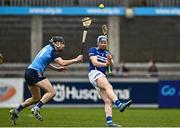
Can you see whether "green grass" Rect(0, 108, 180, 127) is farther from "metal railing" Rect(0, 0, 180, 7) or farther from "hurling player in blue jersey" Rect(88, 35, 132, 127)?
"metal railing" Rect(0, 0, 180, 7)

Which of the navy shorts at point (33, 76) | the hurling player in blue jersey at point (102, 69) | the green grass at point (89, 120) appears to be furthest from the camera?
the green grass at point (89, 120)

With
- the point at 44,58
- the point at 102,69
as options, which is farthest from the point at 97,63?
the point at 44,58

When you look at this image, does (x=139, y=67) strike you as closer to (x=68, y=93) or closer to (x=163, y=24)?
(x=163, y=24)

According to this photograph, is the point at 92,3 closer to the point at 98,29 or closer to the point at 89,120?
the point at 98,29

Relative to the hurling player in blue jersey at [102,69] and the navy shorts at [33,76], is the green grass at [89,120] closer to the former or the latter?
the hurling player in blue jersey at [102,69]

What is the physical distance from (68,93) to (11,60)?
9.23 m

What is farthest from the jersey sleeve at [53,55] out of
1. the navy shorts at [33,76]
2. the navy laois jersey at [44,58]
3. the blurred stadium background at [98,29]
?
the blurred stadium background at [98,29]

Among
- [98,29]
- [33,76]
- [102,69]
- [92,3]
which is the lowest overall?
[98,29]

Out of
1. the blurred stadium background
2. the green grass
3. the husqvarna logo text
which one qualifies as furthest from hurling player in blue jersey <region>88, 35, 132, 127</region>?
the blurred stadium background

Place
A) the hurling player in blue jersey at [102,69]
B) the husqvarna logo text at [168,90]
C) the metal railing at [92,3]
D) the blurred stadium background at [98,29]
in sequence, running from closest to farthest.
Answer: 1. the hurling player in blue jersey at [102,69]
2. the husqvarna logo text at [168,90]
3. the blurred stadium background at [98,29]
4. the metal railing at [92,3]

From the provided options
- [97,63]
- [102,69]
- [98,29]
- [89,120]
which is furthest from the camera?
[98,29]

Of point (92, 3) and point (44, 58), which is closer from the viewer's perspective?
point (44, 58)

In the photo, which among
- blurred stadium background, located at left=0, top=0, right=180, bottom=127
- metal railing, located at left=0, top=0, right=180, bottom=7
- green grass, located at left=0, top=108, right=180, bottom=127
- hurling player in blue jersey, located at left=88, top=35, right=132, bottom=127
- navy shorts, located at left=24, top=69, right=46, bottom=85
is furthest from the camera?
metal railing, located at left=0, top=0, right=180, bottom=7

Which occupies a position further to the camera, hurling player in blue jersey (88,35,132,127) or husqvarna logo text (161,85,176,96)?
husqvarna logo text (161,85,176,96)
